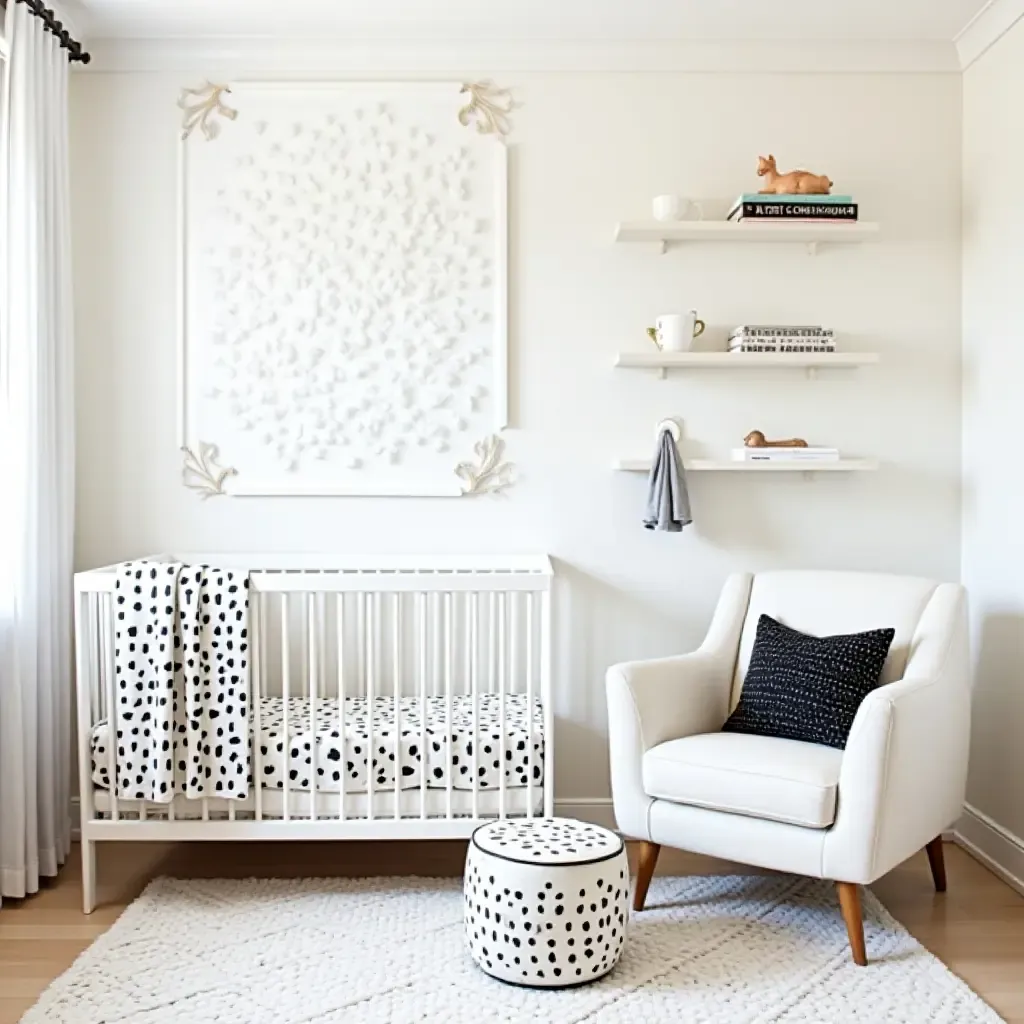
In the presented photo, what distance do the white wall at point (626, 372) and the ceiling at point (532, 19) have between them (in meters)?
0.14

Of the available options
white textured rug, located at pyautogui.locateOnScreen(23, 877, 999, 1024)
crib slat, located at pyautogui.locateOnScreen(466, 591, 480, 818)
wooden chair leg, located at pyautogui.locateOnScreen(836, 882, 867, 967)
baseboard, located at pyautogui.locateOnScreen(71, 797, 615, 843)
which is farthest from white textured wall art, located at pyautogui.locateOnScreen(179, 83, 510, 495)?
wooden chair leg, located at pyautogui.locateOnScreen(836, 882, 867, 967)

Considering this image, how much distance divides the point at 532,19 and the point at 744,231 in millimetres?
874

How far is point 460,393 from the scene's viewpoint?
340 centimetres

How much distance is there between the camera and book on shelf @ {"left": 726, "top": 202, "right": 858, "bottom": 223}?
3.21 m

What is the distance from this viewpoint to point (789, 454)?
3.27m

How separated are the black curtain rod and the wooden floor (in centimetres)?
233

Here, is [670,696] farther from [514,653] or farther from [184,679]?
[184,679]

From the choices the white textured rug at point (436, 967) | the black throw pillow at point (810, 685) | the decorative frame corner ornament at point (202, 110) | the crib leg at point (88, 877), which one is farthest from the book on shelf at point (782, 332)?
the crib leg at point (88, 877)

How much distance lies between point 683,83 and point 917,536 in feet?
5.18

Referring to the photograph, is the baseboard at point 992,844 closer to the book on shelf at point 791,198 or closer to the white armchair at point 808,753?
the white armchair at point 808,753

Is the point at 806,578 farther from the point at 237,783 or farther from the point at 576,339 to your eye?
the point at 237,783

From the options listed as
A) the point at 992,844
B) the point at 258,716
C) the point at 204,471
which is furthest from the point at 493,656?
the point at 992,844

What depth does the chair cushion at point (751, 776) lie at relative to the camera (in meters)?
2.47

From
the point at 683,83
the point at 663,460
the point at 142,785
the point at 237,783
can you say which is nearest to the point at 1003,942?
the point at 663,460
